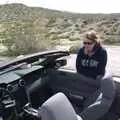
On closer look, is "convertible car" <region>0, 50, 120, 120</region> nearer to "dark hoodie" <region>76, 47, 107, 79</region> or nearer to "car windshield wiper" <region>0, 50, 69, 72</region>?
"car windshield wiper" <region>0, 50, 69, 72</region>

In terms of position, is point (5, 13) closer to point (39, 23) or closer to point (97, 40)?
point (39, 23)

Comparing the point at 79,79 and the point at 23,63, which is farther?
the point at 79,79

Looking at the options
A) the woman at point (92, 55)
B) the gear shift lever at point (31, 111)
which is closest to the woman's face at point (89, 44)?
the woman at point (92, 55)

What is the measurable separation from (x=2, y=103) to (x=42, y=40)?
18.8 meters

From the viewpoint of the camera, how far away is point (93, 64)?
584cm

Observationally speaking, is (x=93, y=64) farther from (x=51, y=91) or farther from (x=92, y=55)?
(x=51, y=91)

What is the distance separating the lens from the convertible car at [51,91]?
3.70 m

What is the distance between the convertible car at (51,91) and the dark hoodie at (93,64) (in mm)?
125

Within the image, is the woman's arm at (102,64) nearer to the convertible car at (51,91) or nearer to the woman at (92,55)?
the woman at (92,55)

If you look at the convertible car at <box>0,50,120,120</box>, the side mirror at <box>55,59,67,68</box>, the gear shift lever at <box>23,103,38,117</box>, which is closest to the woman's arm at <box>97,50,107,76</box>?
the convertible car at <box>0,50,120,120</box>

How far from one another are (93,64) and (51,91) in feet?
2.62

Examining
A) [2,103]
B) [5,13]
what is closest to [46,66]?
[2,103]

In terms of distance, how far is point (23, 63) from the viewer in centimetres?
445

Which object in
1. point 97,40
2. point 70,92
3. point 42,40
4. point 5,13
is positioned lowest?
point 5,13
